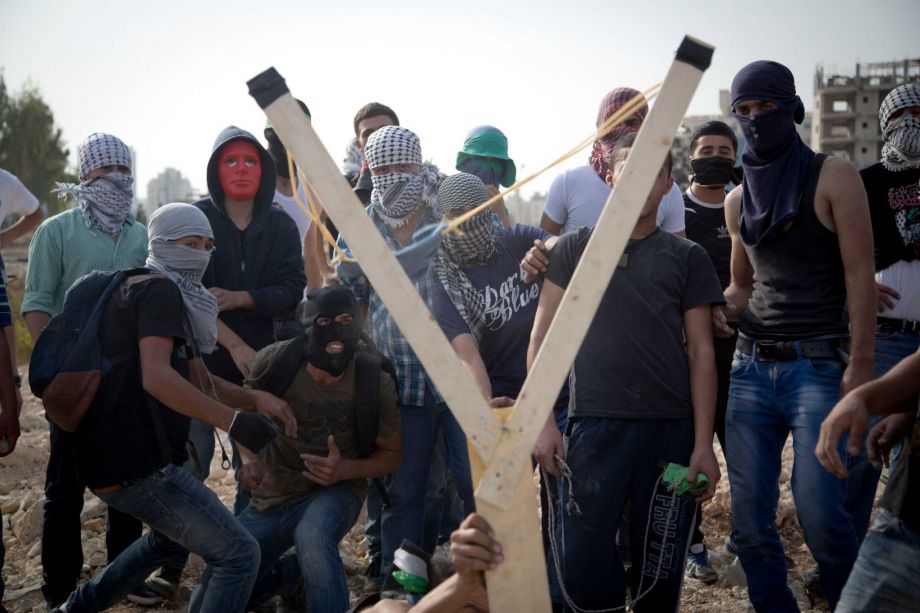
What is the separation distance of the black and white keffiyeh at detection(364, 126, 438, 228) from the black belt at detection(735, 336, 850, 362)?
5.86ft

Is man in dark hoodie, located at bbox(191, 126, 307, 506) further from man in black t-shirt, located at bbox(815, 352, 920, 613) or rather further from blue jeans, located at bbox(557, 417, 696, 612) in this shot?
man in black t-shirt, located at bbox(815, 352, 920, 613)

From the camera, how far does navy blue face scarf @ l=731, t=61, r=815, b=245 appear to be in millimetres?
3547

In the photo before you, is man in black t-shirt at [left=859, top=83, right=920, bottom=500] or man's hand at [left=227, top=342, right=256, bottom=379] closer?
man in black t-shirt at [left=859, top=83, right=920, bottom=500]

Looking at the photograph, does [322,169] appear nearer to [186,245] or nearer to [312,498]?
[186,245]

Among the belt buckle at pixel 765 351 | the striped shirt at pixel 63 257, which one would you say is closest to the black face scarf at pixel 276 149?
the striped shirt at pixel 63 257

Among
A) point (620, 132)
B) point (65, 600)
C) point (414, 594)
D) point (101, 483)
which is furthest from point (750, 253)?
point (65, 600)

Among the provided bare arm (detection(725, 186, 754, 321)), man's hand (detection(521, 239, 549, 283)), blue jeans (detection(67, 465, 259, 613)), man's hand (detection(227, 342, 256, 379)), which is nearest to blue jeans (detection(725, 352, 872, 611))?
bare arm (detection(725, 186, 754, 321))

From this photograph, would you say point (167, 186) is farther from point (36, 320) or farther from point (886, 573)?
point (886, 573)

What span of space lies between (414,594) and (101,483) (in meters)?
1.59

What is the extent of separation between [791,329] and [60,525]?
3499 mm

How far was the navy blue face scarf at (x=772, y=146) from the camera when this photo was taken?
11.6 ft

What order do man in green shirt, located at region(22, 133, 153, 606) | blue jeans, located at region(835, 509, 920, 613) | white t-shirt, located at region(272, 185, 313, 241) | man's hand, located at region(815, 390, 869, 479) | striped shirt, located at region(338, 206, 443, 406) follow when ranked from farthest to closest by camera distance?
white t-shirt, located at region(272, 185, 313, 241) < man in green shirt, located at region(22, 133, 153, 606) < striped shirt, located at region(338, 206, 443, 406) < man's hand, located at region(815, 390, 869, 479) < blue jeans, located at region(835, 509, 920, 613)

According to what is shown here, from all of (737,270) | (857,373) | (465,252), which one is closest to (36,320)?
(465,252)

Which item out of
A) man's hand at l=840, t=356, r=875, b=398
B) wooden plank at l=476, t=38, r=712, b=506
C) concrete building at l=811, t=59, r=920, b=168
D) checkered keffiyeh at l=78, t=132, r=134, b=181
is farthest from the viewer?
concrete building at l=811, t=59, r=920, b=168
